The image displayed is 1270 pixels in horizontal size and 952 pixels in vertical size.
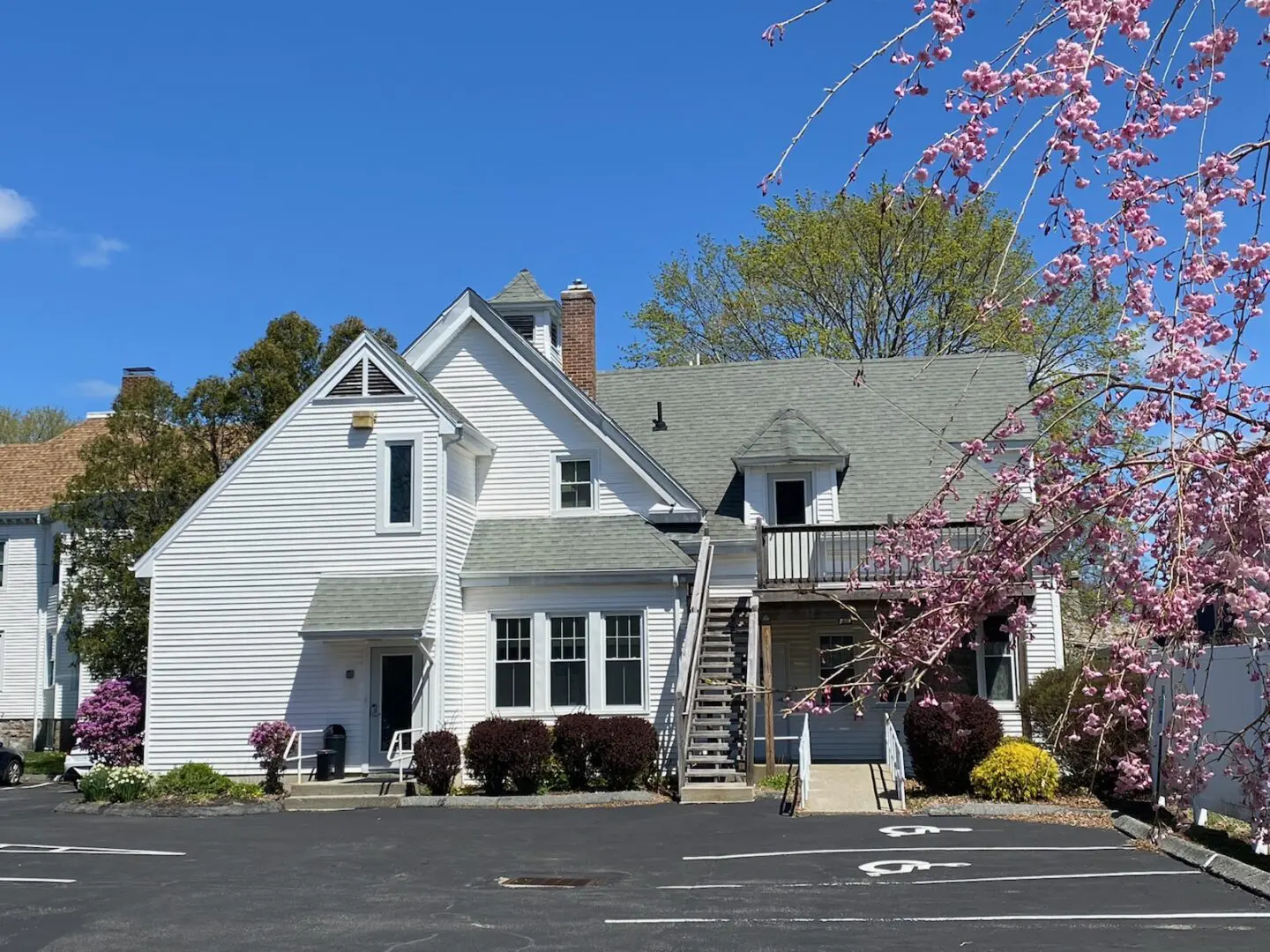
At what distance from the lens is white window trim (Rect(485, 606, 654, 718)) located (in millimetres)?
23094

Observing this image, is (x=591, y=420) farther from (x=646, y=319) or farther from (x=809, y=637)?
(x=646, y=319)

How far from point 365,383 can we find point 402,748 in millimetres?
6580

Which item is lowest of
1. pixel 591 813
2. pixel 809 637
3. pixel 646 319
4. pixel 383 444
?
pixel 591 813

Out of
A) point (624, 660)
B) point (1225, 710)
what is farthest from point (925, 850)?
point (624, 660)

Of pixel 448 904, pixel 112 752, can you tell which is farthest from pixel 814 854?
pixel 112 752

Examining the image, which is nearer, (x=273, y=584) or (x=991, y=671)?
(x=273, y=584)

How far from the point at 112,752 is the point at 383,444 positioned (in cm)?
842

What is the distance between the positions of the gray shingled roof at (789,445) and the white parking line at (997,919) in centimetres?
1496

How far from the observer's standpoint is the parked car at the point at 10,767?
29500 millimetres

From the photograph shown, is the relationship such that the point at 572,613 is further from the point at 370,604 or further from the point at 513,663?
the point at 370,604

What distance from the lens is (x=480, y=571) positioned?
2364 cm

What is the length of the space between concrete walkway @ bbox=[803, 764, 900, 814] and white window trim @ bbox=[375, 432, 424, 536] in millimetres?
8261

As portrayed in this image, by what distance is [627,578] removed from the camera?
23391 mm

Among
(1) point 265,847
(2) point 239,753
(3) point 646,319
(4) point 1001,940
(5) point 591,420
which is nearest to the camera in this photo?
(4) point 1001,940
